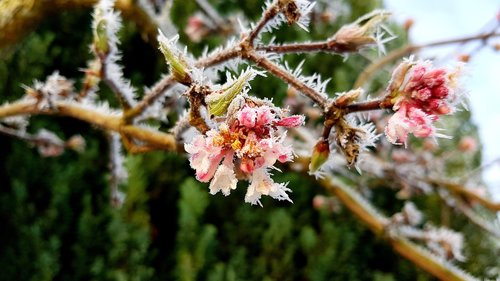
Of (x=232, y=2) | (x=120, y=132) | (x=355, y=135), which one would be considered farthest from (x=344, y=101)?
(x=232, y=2)

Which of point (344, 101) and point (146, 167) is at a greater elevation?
point (344, 101)

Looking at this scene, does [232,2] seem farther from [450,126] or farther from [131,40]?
[450,126]

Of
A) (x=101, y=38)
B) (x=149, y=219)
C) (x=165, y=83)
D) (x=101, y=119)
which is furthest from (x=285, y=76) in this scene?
(x=149, y=219)

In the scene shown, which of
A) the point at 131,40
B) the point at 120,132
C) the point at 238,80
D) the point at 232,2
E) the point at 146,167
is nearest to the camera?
the point at 238,80

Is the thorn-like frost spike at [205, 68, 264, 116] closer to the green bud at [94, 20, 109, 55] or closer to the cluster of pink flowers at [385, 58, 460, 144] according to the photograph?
the cluster of pink flowers at [385, 58, 460, 144]

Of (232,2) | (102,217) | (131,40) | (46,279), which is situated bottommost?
(46,279)

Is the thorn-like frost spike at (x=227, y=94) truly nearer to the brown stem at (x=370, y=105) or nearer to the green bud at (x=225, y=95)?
the green bud at (x=225, y=95)

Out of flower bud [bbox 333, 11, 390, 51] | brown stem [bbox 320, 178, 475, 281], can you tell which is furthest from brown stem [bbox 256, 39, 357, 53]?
brown stem [bbox 320, 178, 475, 281]
